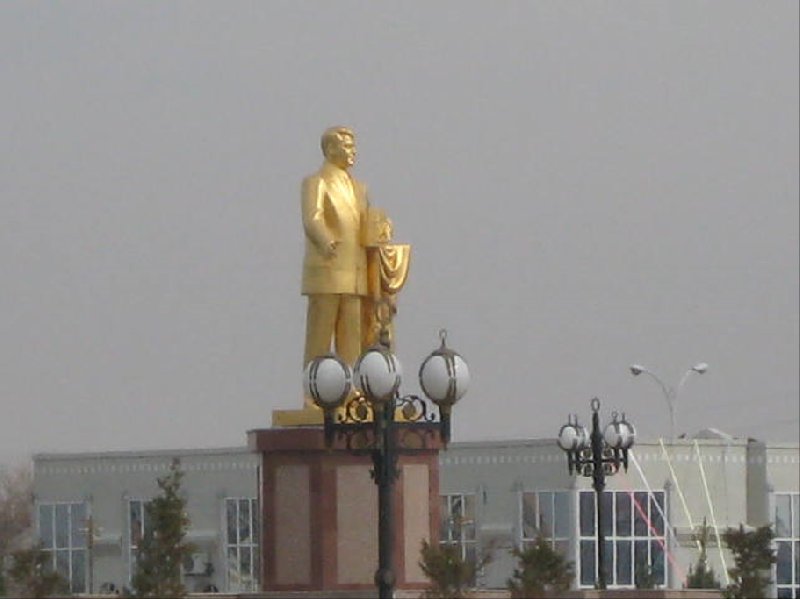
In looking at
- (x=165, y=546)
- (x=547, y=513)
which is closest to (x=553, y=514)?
(x=547, y=513)

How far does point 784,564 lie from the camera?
175 ft

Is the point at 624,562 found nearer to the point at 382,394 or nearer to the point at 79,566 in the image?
the point at 79,566

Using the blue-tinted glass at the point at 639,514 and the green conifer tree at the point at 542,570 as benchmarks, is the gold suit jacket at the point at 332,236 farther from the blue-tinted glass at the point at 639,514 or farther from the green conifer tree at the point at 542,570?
the blue-tinted glass at the point at 639,514

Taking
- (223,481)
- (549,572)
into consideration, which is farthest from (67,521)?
(549,572)

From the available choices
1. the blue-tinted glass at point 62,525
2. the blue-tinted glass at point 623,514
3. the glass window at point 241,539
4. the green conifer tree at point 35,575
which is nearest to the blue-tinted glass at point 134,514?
the glass window at point 241,539

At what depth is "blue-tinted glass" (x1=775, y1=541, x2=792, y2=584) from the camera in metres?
52.9

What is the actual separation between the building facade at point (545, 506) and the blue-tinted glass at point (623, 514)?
0.03m

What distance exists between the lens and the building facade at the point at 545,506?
50438mm

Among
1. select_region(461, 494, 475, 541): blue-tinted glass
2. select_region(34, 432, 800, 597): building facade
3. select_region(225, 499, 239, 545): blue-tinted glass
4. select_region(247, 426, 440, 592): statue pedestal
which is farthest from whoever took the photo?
select_region(225, 499, 239, 545): blue-tinted glass

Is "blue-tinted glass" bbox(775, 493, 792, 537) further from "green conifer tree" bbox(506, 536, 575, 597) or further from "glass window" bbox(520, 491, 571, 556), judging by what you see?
"green conifer tree" bbox(506, 536, 575, 597)

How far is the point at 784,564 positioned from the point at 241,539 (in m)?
11.2

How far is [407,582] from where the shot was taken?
23359mm

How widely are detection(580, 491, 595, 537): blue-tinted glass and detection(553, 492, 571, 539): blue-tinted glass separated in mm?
295

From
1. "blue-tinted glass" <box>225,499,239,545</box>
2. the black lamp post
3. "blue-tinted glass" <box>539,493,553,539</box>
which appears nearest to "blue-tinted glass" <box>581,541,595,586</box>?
"blue-tinted glass" <box>539,493,553,539</box>
